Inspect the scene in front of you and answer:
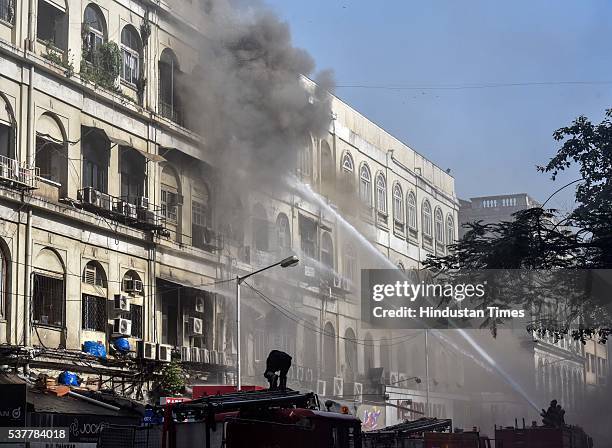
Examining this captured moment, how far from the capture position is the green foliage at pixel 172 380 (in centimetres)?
4050

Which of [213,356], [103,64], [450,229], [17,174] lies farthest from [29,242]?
[450,229]

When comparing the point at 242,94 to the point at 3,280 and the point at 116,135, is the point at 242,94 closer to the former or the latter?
the point at 116,135

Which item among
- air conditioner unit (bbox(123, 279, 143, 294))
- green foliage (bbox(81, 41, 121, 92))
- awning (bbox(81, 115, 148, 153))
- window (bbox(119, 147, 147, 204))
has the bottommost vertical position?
air conditioner unit (bbox(123, 279, 143, 294))

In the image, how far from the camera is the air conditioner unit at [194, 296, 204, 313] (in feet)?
147

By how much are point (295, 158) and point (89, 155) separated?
14.1 meters

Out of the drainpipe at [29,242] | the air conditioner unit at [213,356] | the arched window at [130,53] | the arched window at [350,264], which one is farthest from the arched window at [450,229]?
the drainpipe at [29,242]

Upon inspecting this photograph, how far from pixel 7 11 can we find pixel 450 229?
1890 inches

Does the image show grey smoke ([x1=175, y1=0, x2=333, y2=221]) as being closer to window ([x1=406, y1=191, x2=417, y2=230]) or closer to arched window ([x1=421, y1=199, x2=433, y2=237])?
→ window ([x1=406, y1=191, x2=417, y2=230])

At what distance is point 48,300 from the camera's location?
36.4 metres

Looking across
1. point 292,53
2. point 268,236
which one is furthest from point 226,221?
point 292,53

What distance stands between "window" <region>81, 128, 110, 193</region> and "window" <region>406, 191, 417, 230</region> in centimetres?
3259

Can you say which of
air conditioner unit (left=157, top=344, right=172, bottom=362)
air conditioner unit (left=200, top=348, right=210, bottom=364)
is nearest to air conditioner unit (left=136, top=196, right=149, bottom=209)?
air conditioner unit (left=157, top=344, right=172, bottom=362)

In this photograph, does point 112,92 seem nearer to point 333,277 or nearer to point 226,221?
point 226,221

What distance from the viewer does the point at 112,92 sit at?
133ft
